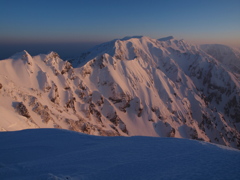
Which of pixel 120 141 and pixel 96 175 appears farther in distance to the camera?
pixel 120 141

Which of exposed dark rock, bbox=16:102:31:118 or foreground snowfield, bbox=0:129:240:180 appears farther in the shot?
exposed dark rock, bbox=16:102:31:118

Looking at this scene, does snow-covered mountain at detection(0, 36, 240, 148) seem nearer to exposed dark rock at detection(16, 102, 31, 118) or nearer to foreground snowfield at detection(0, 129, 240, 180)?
exposed dark rock at detection(16, 102, 31, 118)

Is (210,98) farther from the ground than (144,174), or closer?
closer

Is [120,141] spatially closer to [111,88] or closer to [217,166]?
[217,166]

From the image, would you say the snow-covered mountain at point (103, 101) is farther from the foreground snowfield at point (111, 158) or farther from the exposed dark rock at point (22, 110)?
the foreground snowfield at point (111, 158)

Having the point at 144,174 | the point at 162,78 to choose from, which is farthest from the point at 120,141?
the point at 162,78

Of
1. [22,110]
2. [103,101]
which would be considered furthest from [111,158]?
[103,101]

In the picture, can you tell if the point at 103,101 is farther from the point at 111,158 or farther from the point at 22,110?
the point at 111,158

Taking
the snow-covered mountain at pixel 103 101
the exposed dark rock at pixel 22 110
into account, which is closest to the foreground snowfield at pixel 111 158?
the snow-covered mountain at pixel 103 101

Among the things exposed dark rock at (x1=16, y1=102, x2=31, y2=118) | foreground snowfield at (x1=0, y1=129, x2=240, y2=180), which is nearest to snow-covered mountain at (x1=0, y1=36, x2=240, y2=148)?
exposed dark rock at (x1=16, y1=102, x2=31, y2=118)
